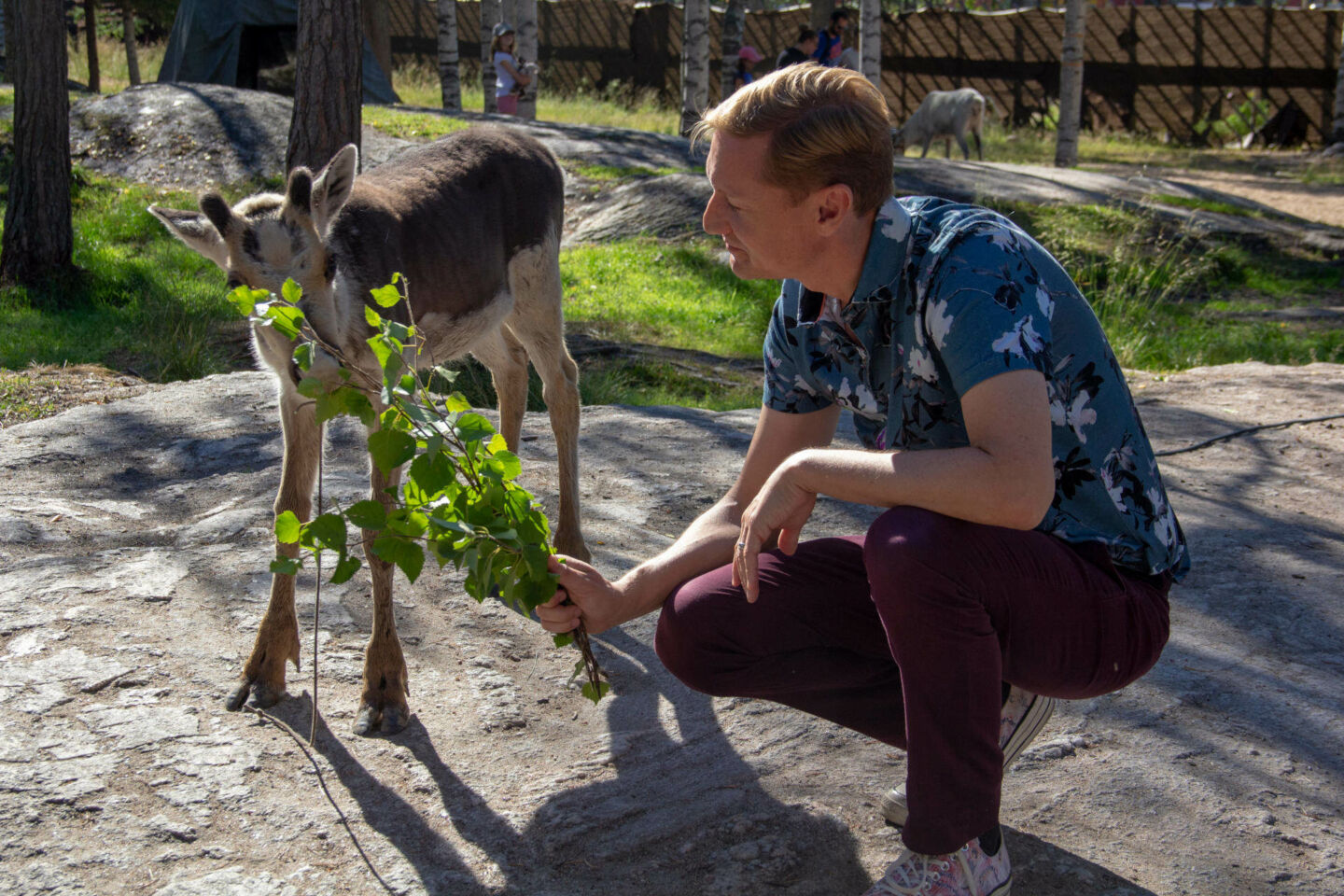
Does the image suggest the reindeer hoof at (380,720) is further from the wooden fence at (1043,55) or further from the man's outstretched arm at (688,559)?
the wooden fence at (1043,55)

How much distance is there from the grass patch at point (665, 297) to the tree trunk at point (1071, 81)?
1014cm

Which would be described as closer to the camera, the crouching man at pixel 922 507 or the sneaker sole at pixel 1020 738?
the crouching man at pixel 922 507

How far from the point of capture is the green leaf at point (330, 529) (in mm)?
2500

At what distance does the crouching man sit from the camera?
87.9 inches

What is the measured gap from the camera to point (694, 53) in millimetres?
16969

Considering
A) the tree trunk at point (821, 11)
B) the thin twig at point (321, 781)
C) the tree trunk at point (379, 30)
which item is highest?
the tree trunk at point (821, 11)

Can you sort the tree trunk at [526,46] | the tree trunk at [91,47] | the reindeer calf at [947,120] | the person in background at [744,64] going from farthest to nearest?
the reindeer calf at [947,120] < the tree trunk at [91,47] < the person in background at [744,64] < the tree trunk at [526,46]

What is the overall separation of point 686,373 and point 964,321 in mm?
6079

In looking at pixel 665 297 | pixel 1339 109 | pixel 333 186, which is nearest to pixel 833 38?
pixel 665 297

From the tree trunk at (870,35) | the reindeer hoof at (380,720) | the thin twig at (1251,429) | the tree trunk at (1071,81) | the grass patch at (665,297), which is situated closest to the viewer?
the reindeer hoof at (380,720)

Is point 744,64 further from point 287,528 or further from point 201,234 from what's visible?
point 287,528

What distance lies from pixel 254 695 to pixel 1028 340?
96.9 inches

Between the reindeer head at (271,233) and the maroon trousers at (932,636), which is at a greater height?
the reindeer head at (271,233)

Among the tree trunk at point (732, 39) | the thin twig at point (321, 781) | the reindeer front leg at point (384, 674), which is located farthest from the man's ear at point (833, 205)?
the tree trunk at point (732, 39)
